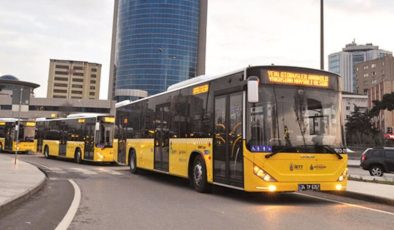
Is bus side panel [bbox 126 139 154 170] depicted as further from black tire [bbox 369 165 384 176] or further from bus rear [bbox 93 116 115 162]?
black tire [bbox 369 165 384 176]

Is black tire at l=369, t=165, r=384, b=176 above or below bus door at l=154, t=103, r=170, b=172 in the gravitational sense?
below

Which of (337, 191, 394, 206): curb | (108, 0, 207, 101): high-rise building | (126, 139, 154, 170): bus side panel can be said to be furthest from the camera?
(108, 0, 207, 101): high-rise building

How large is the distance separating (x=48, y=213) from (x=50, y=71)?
171 meters

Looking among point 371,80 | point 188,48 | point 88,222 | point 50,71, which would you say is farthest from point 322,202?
point 50,71

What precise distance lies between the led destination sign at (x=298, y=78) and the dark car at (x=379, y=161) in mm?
15370

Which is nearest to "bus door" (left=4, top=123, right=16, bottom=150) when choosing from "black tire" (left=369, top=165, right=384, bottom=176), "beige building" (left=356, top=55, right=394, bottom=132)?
"black tire" (left=369, top=165, right=384, bottom=176)

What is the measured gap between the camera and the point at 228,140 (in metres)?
11.7

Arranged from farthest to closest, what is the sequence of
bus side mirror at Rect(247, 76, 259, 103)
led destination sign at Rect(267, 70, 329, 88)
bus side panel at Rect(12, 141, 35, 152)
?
bus side panel at Rect(12, 141, 35, 152) → led destination sign at Rect(267, 70, 329, 88) → bus side mirror at Rect(247, 76, 259, 103)

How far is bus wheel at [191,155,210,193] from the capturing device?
12797 millimetres

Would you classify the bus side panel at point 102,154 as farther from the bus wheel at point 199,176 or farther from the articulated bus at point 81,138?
the bus wheel at point 199,176

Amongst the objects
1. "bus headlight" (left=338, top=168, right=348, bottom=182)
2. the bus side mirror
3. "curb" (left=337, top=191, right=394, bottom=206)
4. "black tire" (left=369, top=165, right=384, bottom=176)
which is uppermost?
the bus side mirror

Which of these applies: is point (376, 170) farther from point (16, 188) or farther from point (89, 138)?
point (16, 188)

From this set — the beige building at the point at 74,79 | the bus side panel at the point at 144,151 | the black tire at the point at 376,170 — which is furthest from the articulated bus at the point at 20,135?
the beige building at the point at 74,79

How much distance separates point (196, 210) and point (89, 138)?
19587 millimetres
